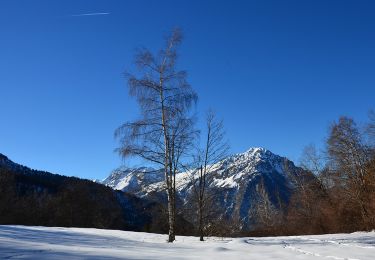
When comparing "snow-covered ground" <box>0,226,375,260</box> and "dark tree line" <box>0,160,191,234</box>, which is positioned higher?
"dark tree line" <box>0,160,191,234</box>

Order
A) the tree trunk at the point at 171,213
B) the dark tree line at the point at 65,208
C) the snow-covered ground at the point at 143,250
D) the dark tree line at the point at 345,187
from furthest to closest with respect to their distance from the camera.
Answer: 1. the dark tree line at the point at 65,208
2. the dark tree line at the point at 345,187
3. the tree trunk at the point at 171,213
4. the snow-covered ground at the point at 143,250

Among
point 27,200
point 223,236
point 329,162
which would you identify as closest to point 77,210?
point 27,200

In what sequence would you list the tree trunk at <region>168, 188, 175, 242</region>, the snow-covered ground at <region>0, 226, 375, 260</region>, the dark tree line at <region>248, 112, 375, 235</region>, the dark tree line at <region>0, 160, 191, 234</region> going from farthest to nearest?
1. the dark tree line at <region>0, 160, 191, 234</region>
2. the dark tree line at <region>248, 112, 375, 235</region>
3. the tree trunk at <region>168, 188, 175, 242</region>
4. the snow-covered ground at <region>0, 226, 375, 260</region>

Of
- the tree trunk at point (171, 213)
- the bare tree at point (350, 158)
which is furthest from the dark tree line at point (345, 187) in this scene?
the tree trunk at point (171, 213)

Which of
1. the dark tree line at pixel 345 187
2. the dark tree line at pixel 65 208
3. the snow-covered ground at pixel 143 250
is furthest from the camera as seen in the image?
the dark tree line at pixel 65 208

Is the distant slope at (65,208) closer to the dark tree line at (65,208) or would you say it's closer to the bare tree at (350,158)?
the dark tree line at (65,208)

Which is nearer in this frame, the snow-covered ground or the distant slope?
the snow-covered ground

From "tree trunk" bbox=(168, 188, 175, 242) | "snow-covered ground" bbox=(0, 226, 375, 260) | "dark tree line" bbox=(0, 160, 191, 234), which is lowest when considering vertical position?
"snow-covered ground" bbox=(0, 226, 375, 260)

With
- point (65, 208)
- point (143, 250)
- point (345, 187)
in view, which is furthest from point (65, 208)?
point (143, 250)

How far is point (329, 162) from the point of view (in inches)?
1403

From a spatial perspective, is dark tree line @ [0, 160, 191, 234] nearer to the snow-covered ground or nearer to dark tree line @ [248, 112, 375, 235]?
dark tree line @ [248, 112, 375, 235]

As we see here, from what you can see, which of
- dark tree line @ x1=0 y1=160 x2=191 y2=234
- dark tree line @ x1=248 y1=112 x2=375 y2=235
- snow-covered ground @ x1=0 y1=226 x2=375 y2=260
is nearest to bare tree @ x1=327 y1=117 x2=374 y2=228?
dark tree line @ x1=248 y1=112 x2=375 y2=235

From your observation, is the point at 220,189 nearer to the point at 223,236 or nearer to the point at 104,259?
the point at 223,236

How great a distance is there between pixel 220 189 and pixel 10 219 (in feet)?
166
